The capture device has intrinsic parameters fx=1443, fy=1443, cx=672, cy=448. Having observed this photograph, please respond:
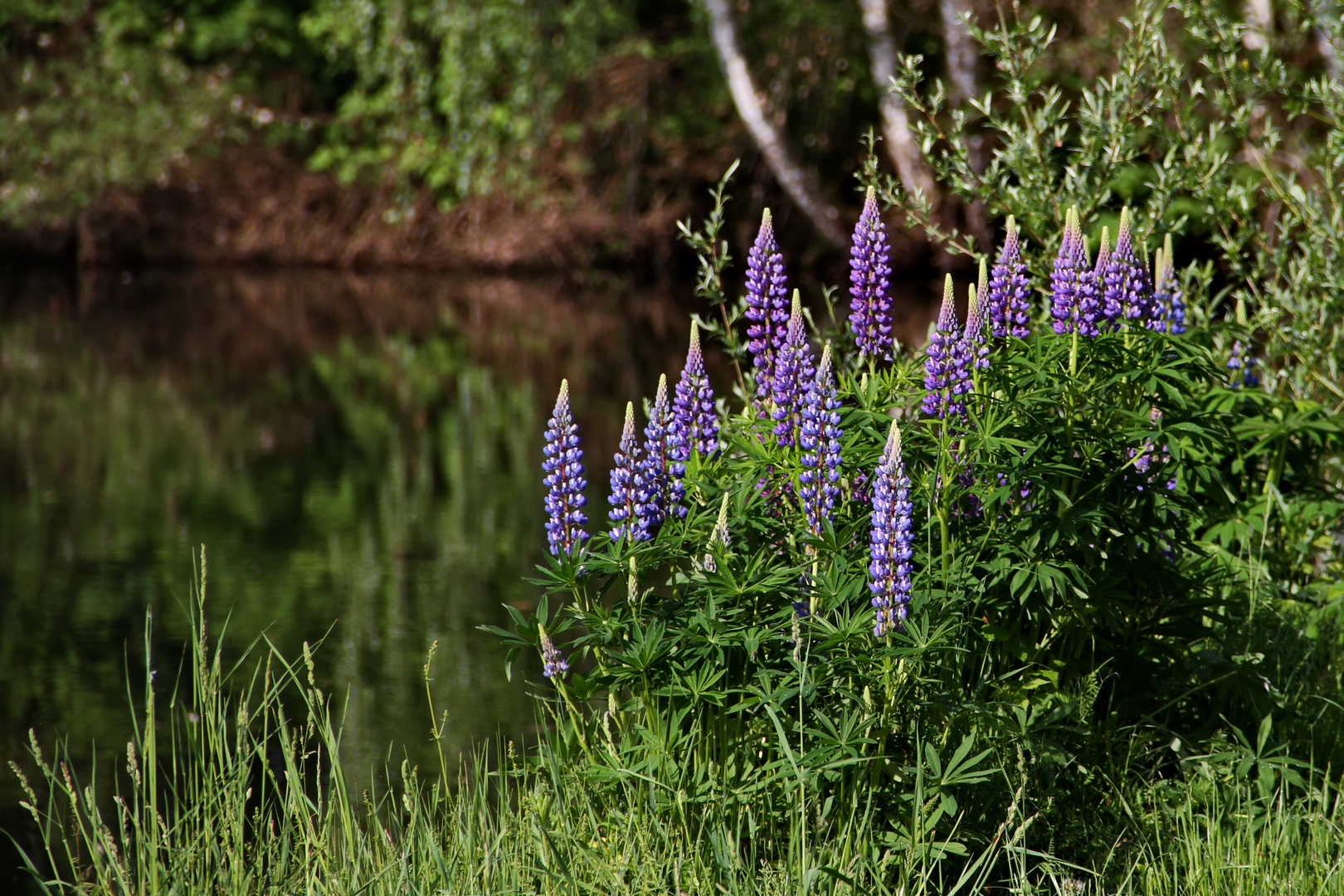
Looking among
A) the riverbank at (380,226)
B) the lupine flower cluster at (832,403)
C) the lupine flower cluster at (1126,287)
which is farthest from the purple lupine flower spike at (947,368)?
the riverbank at (380,226)

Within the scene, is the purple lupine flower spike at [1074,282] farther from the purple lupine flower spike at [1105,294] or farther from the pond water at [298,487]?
the pond water at [298,487]

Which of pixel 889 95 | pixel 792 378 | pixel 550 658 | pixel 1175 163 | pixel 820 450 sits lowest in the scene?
pixel 550 658

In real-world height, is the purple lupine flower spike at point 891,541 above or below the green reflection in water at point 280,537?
above

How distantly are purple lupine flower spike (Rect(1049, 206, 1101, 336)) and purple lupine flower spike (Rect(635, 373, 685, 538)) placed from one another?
0.97 metres

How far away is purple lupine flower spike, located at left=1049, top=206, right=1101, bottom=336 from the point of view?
3412mm

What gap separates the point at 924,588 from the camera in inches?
122

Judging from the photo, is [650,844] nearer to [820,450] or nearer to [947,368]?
[820,450]

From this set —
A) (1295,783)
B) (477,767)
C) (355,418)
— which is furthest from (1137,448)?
(355,418)

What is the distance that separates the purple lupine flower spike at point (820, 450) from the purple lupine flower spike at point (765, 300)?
1.12 feet

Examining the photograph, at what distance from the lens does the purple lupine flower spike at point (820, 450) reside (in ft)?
10.2

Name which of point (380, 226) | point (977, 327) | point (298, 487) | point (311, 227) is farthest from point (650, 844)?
point (311, 227)

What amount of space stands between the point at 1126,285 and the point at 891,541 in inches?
46.6

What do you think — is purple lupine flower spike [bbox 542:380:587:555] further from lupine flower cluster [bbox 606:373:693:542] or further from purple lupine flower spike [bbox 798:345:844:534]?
purple lupine flower spike [bbox 798:345:844:534]

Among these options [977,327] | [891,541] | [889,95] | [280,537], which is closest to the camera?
[891,541]
